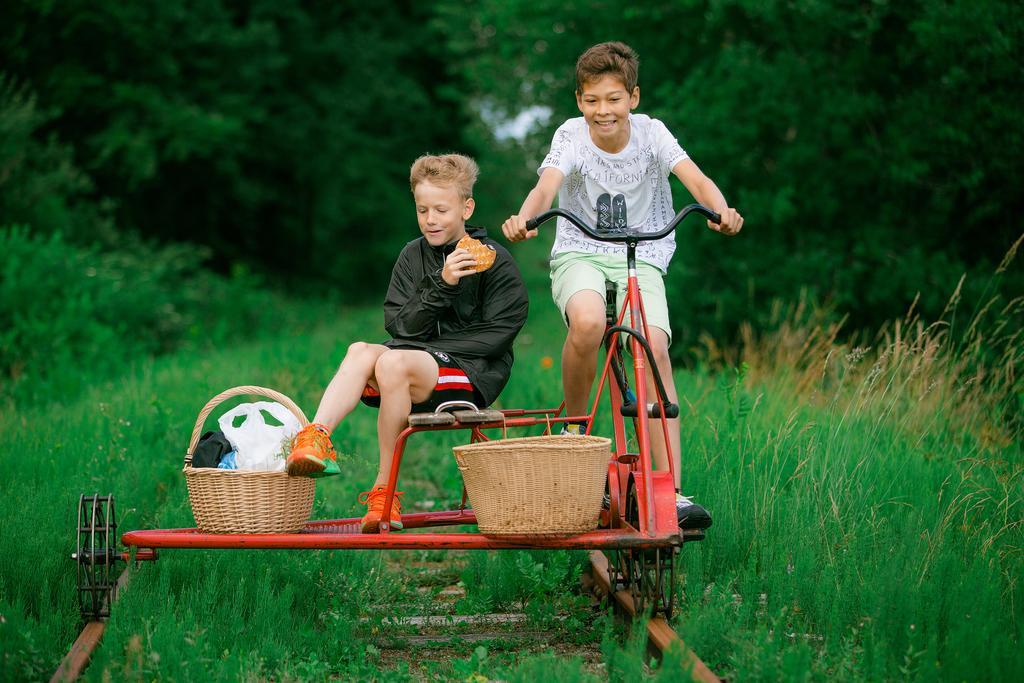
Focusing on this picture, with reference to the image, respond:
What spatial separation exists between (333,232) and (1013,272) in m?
24.2

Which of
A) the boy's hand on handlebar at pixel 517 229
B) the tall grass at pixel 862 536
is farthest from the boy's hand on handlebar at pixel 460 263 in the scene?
the tall grass at pixel 862 536

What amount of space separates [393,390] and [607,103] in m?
1.62

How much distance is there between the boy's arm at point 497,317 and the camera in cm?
488

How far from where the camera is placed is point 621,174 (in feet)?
17.0

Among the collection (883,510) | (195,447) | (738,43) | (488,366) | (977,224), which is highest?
(738,43)

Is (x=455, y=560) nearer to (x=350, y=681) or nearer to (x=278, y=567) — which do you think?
(x=278, y=567)

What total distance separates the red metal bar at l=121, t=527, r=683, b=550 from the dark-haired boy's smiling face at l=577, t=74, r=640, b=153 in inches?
73.3

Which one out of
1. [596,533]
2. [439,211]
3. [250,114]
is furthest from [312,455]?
[250,114]

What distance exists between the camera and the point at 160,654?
387cm

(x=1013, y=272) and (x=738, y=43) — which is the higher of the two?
(x=738, y=43)

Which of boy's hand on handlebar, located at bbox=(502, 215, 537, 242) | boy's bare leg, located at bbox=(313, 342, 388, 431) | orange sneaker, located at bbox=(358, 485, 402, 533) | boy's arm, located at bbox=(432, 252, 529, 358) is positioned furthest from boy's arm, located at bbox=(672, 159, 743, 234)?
orange sneaker, located at bbox=(358, 485, 402, 533)

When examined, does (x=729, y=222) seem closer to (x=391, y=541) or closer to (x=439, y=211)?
(x=439, y=211)

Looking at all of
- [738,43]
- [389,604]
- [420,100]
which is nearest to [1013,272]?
[738,43]

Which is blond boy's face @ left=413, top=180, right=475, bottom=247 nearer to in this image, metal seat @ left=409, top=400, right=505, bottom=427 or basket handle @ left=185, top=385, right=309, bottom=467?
metal seat @ left=409, top=400, right=505, bottom=427
